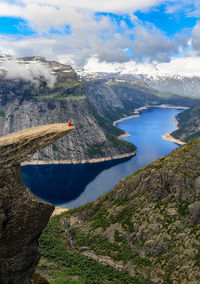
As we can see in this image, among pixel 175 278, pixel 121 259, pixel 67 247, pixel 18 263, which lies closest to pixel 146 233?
pixel 121 259

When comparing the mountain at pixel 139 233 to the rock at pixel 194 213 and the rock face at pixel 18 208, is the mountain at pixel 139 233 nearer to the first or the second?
the rock at pixel 194 213

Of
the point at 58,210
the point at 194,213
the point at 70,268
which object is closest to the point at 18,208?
the point at 70,268

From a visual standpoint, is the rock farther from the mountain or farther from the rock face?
the rock face

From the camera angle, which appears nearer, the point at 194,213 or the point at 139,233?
the point at 194,213

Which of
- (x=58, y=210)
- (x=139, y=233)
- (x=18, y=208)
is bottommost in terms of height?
(x=58, y=210)

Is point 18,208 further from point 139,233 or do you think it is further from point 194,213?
point 194,213

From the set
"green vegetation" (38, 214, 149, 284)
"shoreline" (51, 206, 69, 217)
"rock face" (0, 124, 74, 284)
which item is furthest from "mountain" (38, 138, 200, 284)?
"shoreline" (51, 206, 69, 217)
